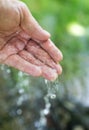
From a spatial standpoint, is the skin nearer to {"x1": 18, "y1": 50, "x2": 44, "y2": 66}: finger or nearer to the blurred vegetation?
{"x1": 18, "y1": 50, "x2": 44, "y2": 66}: finger

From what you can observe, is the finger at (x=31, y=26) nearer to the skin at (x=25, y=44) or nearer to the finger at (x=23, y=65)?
the skin at (x=25, y=44)

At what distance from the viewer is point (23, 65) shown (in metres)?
2.80

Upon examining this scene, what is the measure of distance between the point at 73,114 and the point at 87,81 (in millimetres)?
425

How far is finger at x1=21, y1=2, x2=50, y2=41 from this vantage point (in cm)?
282

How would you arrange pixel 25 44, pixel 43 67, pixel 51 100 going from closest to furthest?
pixel 43 67 < pixel 25 44 < pixel 51 100

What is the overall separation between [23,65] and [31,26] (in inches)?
9.6

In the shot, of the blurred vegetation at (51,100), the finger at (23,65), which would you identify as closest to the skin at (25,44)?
the finger at (23,65)

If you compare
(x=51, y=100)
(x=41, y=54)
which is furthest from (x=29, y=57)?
(x=51, y=100)

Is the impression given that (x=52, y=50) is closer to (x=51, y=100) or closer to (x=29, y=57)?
(x=29, y=57)

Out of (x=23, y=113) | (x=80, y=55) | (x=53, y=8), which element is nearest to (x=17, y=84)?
(x=23, y=113)

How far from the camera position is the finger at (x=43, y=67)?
2.76m

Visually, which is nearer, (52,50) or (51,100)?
(52,50)

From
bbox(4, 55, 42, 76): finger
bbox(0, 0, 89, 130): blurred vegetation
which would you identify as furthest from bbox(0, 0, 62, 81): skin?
bbox(0, 0, 89, 130): blurred vegetation

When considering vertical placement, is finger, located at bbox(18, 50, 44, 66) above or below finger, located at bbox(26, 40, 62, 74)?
below
